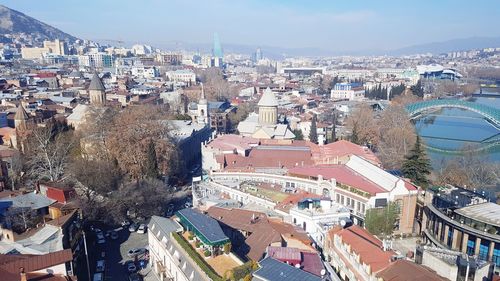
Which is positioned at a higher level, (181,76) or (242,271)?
(181,76)

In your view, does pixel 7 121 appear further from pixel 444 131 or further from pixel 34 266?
pixel 444 131

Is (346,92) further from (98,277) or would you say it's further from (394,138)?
(98,277)

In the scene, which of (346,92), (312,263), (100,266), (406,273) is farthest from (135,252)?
(346,92)

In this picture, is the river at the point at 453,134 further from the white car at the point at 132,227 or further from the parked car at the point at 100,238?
the parked car at the point at 100,238

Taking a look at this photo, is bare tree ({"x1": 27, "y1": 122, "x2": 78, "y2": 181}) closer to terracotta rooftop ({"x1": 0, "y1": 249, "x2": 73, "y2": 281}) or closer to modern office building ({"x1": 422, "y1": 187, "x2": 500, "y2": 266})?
terracotta rooftop ({"x1": 0, "y1": 249, "x2": 73, "y2": 281})

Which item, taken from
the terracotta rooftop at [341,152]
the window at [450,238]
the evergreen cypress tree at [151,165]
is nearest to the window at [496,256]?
the window at [450,238]

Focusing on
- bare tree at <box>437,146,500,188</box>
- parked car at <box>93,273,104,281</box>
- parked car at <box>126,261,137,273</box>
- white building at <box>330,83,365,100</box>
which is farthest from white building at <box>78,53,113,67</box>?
bare tree at <box>437,146,500,188</box>

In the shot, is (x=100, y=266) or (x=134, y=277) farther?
(x=100, y=266)
